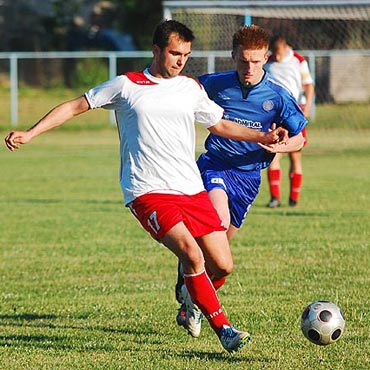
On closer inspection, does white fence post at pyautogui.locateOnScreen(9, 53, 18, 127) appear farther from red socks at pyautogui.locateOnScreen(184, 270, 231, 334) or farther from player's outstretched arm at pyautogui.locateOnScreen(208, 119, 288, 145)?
red socks at pyautogui.locateOnScreen(184, 270, 231, 334)

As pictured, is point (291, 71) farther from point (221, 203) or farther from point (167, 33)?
point (167, 33)

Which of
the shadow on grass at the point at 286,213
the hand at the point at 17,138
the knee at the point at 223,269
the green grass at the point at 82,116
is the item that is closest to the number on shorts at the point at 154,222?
the knee at the point at 223,269

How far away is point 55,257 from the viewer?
9.67 meters

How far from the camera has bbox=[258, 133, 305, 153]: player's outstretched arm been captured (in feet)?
21.3

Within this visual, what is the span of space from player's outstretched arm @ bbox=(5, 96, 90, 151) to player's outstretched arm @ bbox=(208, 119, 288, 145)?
2.81 feet

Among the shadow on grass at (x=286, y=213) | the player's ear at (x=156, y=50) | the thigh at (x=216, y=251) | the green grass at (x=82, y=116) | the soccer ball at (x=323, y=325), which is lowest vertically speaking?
the green grass at (x=82, y=116)

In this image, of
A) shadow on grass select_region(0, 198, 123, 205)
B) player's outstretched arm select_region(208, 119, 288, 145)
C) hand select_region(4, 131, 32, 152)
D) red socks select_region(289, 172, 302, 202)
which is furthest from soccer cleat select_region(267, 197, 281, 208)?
hand select_region(4, 131, 32, 152)

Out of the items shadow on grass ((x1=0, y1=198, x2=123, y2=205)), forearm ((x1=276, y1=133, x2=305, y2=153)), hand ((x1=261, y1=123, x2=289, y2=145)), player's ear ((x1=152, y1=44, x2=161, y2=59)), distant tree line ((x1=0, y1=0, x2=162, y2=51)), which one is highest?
player's ear ((x1=152, y1=44, x2=161, y2=59))

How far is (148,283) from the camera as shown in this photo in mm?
8352

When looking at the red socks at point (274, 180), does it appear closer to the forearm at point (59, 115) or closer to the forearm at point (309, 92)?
the forearm at point (309, 92)

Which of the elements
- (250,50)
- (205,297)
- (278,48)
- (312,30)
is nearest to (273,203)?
(278,48)

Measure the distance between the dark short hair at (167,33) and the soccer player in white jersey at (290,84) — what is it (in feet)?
24.7

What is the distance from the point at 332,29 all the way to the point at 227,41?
518cm

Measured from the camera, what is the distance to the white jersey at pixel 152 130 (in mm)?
5848
